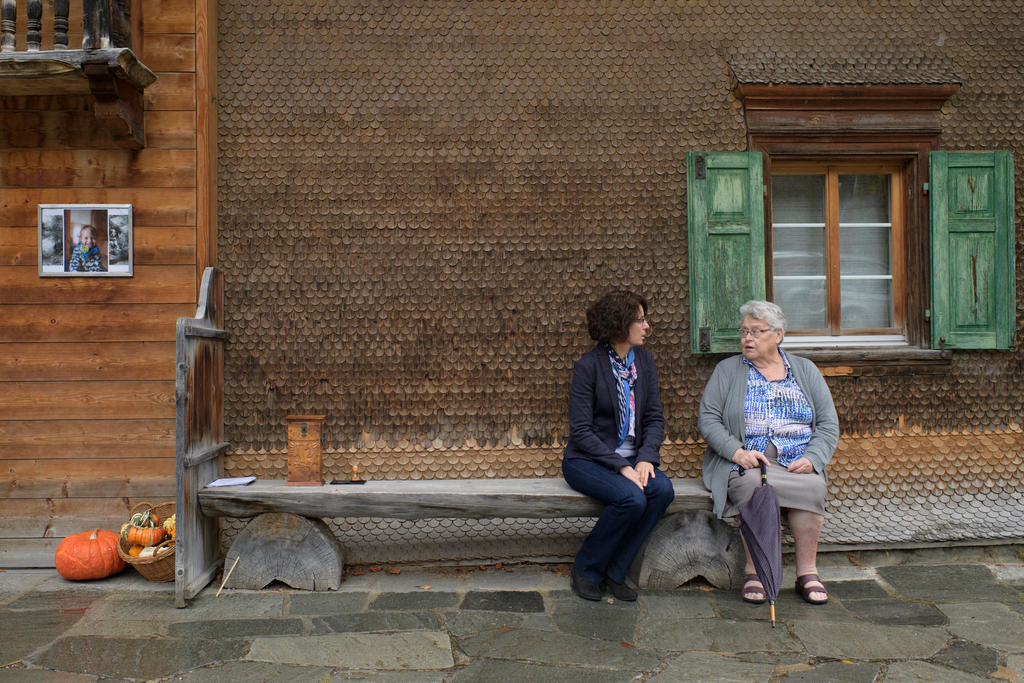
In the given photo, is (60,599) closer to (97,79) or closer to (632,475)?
(97,79)

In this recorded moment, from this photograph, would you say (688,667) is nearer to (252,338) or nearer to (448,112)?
(252,338)

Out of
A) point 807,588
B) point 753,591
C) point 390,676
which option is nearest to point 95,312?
point 390,676

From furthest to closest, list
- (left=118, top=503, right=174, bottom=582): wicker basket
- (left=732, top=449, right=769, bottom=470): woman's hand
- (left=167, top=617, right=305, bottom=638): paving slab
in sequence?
(left=118, top=503, right=174, bottom=582): wicker basket, (left=732, top=449, right=769, bottom=470): woman's hand, (left=167, top=617, right=305, bottom=638): paving slab

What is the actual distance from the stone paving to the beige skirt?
1.82 ft

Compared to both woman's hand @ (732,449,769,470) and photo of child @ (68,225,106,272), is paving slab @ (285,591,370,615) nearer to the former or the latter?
woman's hand @ (732,449,769,470)

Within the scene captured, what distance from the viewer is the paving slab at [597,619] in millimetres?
3738

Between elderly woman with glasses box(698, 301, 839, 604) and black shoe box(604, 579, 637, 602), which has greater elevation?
elderly woman with glasses box(698, 301, 839, 604)

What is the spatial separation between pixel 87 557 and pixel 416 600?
1.98 meters

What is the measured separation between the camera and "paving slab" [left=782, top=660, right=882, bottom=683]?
3211mm

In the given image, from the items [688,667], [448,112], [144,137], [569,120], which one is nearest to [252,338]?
[144,137]

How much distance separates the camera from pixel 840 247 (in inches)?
207

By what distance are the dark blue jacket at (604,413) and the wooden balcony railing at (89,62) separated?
3.08 m

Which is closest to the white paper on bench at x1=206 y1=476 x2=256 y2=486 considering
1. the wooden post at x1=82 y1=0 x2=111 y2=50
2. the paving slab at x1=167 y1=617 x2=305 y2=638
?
the paving slab at x1=167 y1=617 x2=305 y2=638

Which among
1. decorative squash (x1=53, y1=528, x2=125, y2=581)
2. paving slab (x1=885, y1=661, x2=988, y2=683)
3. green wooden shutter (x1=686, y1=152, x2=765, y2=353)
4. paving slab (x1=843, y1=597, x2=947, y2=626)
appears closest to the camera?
paving slab (x1=885, y1=661, x2=988, y2=683)
